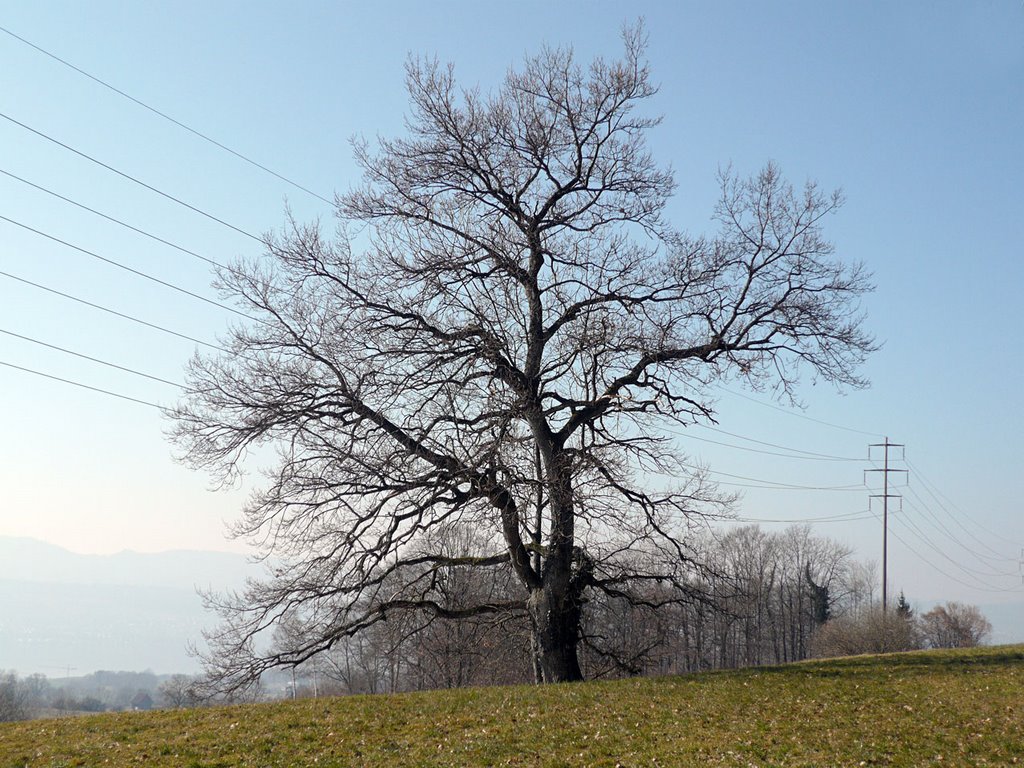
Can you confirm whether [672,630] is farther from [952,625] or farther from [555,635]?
[952,625]

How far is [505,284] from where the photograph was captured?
708 inches

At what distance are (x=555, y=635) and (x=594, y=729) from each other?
5650 mm

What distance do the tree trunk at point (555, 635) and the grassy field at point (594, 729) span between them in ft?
6.65

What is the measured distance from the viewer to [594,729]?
39.1 feet

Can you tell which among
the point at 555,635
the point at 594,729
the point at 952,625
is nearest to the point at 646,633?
the point at 555,635

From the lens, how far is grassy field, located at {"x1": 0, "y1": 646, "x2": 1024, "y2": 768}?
10.7m

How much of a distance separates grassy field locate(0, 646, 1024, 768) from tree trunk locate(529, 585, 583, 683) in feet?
6.65

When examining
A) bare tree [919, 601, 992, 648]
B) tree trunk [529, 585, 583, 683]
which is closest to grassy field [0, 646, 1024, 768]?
tree trunk [529, 585, 583, 683]

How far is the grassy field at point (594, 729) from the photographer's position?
1069cm

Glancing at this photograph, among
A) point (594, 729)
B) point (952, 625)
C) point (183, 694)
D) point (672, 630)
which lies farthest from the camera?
point (952, 625)

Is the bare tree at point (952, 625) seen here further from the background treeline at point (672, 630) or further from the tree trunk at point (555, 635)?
the tree trunk at point (555, 635)

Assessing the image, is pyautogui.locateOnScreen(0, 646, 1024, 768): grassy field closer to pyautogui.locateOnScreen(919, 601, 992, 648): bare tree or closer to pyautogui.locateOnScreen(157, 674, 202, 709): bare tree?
pyautogui.locateOnScreen(157, 674, 202, 709): bare tree

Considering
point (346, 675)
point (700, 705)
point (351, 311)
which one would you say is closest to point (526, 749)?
point (700, 705)

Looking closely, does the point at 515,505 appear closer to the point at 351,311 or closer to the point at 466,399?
the point at 466,399
